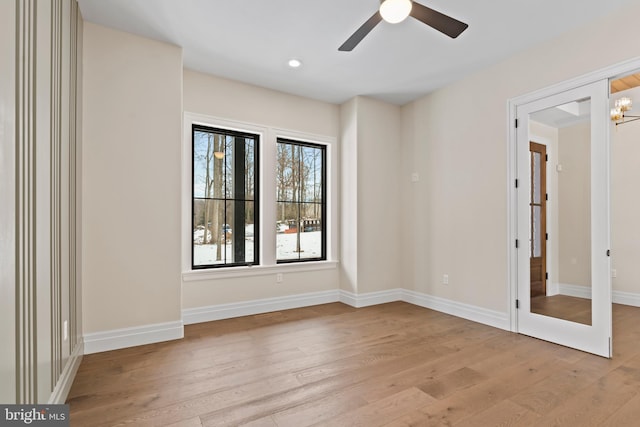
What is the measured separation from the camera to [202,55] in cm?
354

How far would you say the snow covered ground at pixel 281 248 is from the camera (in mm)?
3984

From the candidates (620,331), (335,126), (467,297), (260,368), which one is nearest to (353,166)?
(335,126)

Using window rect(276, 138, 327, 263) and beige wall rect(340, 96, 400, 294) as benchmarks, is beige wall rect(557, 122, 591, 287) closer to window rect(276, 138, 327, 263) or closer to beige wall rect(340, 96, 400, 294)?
beige wall rect(340, 96, 400, 294)

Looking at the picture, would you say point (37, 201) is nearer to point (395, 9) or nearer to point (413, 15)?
point (395, 9)

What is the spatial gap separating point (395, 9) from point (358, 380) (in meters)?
2.59

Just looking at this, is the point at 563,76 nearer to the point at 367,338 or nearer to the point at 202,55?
the point at 367,338

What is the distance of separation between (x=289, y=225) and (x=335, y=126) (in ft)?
5.39

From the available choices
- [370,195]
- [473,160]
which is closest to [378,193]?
[370,195]

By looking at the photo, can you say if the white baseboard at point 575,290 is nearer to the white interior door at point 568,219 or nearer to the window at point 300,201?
the white interior door at point 568,219

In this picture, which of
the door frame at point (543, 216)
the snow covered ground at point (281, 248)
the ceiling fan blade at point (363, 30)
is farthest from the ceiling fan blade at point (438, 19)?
the snow covered ground at point (281, 248)

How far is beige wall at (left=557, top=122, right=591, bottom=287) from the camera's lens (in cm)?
298

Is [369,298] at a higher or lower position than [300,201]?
lower

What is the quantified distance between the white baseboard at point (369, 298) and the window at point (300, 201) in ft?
2.16

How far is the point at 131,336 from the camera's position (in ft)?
10.2
